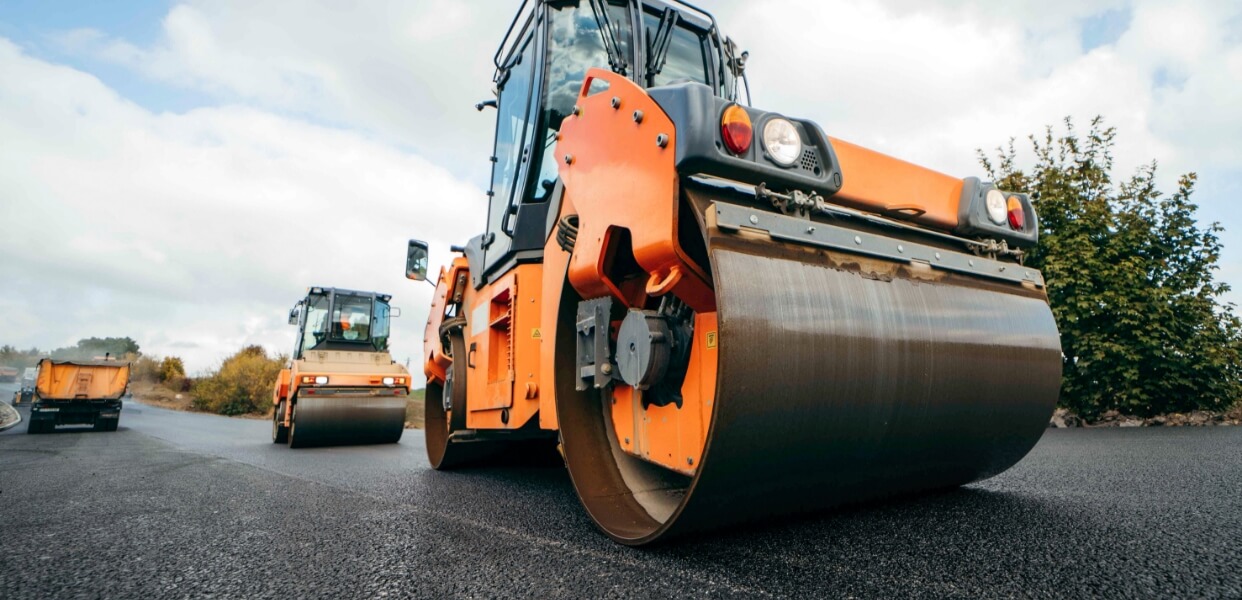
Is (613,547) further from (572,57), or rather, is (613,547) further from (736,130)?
(572,57)

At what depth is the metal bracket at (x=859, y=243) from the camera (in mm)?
1648

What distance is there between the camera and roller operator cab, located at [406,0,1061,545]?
1.61 meters

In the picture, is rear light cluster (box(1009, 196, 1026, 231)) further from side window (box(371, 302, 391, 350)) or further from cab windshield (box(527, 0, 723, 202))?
side window (box(371, 302, 391, 350))

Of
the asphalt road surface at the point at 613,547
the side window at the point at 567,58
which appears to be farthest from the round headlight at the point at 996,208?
the side window at the point at 567,58

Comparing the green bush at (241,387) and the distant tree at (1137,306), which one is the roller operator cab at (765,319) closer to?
the distant tree at (1137,306)

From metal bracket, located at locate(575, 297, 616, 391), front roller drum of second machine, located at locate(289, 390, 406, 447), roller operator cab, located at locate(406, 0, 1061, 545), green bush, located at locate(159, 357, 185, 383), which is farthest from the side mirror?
green bush, located at locate(159, 357, 185, 383)

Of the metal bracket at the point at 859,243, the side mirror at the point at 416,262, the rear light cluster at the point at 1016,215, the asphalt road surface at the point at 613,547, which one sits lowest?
the asphalt road surface at the point at 613,547

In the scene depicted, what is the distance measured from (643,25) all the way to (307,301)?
8.84m

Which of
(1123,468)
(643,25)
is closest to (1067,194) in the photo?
(1123,468)

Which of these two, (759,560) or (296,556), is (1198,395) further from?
(296,556)

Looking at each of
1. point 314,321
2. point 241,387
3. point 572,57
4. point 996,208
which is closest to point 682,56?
point 572,57

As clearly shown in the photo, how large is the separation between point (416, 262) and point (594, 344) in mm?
2838

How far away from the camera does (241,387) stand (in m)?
27.6

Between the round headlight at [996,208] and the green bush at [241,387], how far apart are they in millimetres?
29960
